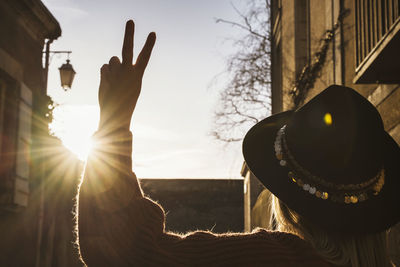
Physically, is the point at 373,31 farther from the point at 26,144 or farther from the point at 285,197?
the point at 26,144

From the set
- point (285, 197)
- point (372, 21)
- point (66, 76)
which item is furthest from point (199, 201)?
point (285, 197)

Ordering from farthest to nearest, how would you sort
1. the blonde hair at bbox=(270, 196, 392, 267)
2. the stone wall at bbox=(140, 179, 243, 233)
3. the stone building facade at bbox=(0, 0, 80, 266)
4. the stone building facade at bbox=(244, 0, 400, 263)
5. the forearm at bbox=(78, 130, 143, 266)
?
the stone wall at bbox=(140, 179, 243, 233), the stone building facade at bbox=(0, 0, 80, 266), the stone building facade at bbox=(244, 0, 400, 263), the blonde hair at bbox=(270, 196, 392, 267), the forearm at bbox=(78, 130, 143, 266)

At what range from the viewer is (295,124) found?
175 centimetres

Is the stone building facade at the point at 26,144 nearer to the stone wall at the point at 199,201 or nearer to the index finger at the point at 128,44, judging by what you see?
the index finger at the point at 128,44

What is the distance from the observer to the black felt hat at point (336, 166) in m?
1.61

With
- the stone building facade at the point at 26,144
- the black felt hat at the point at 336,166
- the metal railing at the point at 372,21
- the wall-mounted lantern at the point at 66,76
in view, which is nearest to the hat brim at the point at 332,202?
the black felt hat at the point at 336,166

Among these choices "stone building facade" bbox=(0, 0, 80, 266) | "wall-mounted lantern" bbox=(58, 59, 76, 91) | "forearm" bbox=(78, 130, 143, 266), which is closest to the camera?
"forearm" bbox=(78, 130, 143, 266)

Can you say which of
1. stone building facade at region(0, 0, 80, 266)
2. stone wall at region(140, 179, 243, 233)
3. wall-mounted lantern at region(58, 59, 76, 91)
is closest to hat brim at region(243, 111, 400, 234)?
stone building facade at region(0, 0, 80, 266)

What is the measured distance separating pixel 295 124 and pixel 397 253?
11.6 feet

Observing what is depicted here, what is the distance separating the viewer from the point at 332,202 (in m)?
1.61

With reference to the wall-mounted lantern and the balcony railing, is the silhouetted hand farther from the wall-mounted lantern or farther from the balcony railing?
the wall-mounted lantern

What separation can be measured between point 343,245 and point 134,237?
0.59m

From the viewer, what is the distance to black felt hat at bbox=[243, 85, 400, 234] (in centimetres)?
161

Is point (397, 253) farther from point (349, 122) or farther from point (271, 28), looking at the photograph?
point (271, 28)
